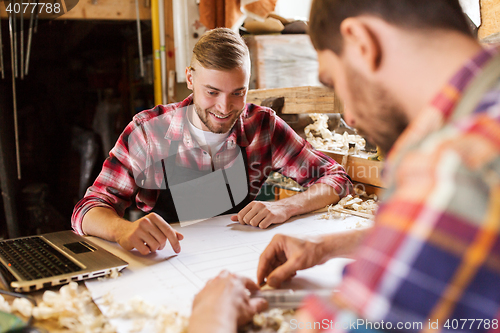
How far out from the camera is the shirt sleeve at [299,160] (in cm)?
161

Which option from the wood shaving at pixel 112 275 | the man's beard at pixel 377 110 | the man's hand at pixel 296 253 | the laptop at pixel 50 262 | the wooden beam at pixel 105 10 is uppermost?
the wooden beam at pixel 105 10

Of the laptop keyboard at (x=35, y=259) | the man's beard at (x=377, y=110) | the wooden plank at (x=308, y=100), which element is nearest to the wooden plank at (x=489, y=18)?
the wooden plank at (x=308, y=100)

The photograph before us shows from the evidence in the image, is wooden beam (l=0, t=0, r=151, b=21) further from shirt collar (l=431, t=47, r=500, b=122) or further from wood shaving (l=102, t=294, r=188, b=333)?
shirt collar (l=431, t=47, r=500, b=122)

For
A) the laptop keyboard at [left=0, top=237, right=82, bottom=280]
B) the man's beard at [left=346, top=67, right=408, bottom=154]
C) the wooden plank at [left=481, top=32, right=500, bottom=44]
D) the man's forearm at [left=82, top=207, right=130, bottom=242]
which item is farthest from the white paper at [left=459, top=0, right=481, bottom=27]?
the laptop keyboard at [left=0, top=237, right=82, bottom=280]

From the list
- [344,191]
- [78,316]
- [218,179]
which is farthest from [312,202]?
[78,316]

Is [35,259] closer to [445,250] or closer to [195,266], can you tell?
[195,266]

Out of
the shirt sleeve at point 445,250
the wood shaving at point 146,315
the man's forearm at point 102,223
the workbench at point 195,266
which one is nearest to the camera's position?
the shirt sleeve at point 445,250

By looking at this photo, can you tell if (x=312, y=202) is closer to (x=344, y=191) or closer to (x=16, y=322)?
(x=344, y=191)

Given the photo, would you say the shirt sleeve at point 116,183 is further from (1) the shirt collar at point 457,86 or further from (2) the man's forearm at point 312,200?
(1) the shirt collar at point 457,86

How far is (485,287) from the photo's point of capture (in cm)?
35

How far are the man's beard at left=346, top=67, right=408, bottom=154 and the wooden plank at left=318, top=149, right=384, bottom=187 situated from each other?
98 centimetres

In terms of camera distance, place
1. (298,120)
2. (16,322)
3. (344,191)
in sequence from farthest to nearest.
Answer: (298,120)
(344,191)
(16,322)

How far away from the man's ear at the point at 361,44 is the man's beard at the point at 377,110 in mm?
20

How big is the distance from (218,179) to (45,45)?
1.92m
